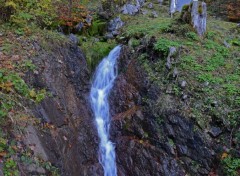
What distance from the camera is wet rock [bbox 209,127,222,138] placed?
23.4 feet

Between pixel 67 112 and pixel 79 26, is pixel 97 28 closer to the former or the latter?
pixel 79 26

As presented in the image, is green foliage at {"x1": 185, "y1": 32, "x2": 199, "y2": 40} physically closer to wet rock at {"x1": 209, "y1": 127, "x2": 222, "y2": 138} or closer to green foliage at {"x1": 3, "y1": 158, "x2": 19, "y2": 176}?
wet rock at {"x1": 209, "y1": 127, "x2": 222, "y2": 138}

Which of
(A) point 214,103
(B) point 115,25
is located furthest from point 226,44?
(B) point 115,25

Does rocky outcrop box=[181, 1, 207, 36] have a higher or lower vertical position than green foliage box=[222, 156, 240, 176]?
higher

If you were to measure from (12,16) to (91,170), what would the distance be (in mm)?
5336

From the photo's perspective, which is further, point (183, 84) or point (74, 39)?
point (74, 39)

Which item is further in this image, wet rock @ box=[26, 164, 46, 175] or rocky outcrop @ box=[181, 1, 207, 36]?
rocky outcrop @ box=[181, 1, 207, 36]

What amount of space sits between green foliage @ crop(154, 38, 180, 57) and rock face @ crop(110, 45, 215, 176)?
1.02 metres

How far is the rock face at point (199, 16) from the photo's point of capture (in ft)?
33.9

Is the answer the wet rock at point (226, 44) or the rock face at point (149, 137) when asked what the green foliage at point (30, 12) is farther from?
the wet rock at point (226, 44)

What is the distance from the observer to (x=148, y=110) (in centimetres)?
817

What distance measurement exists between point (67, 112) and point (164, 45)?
4357 mm

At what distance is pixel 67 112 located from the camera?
24.4 ft

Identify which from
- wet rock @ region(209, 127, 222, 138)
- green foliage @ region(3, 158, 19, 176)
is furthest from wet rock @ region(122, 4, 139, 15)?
green foliage @ region(3, 158, 19, 176)
